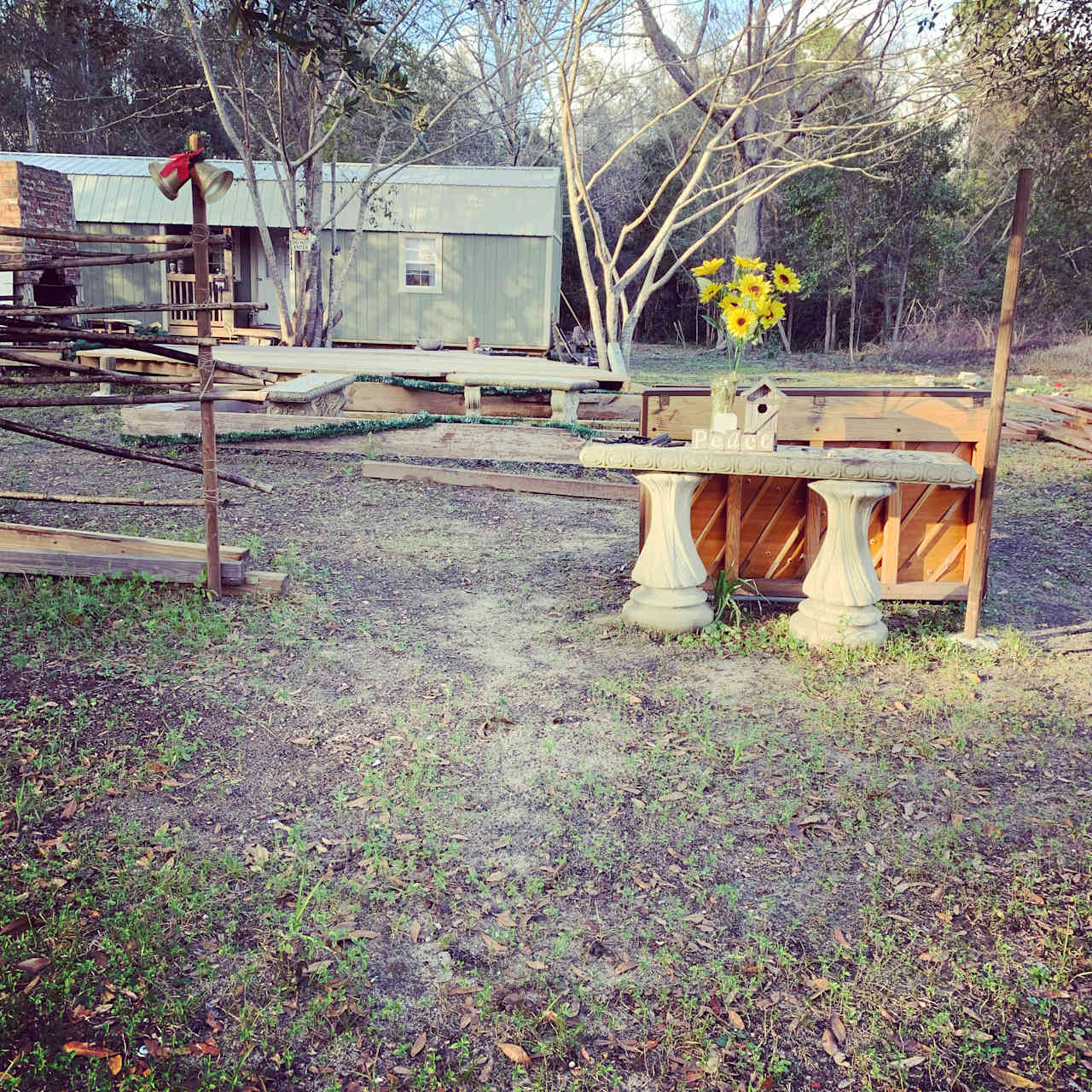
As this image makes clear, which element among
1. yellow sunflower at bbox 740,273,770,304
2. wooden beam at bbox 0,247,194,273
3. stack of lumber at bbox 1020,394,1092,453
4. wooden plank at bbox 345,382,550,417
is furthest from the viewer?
wooden plank at bbox 345,382,550,417

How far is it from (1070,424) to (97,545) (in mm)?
9952

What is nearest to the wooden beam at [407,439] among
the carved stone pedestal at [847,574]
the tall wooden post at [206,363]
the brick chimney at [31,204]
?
the tall wooden post at [206,363]

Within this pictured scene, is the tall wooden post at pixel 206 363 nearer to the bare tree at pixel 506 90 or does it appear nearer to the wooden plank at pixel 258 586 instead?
the wooden plank at pixel 258 586

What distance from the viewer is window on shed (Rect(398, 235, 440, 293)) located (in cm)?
1836

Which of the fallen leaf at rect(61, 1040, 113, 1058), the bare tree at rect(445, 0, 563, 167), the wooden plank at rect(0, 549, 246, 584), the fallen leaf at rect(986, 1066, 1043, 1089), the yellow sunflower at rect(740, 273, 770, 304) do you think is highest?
the bare tree at rect(445, 0, 563, 167)

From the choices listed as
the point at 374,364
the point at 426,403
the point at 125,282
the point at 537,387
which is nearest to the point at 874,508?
the point at 537,387

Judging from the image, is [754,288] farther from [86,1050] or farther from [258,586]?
[86,1050]

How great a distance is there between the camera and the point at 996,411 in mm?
4445

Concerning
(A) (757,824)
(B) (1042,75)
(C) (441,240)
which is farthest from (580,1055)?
(C) (441,240)

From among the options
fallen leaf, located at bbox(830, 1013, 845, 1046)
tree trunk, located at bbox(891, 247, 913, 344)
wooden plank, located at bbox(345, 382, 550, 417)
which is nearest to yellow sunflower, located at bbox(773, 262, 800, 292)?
fallen leaf, located at bbox(830, 1013, 845, 1046)

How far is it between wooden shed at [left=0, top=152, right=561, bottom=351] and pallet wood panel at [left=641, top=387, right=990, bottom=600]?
13.5m

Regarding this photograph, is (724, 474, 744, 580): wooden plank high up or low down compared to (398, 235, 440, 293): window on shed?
down

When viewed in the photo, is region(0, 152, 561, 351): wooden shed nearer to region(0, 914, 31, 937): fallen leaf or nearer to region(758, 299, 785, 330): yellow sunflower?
region(758, 299, 785, 330): yellow sunflower

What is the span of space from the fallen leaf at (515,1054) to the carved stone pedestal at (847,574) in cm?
278
